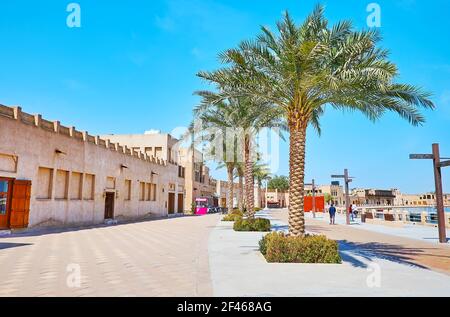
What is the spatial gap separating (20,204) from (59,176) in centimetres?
402

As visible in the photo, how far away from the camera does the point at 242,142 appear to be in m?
26.1

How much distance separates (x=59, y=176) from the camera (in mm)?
22156

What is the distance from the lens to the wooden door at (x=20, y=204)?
18.0 m

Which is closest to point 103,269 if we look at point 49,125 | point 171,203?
point 49,125

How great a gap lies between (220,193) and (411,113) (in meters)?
71.8

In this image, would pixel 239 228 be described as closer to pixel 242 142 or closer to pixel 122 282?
pixel 242 142

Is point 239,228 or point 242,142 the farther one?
point 242,142

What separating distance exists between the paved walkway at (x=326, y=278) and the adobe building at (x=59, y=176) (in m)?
12.4

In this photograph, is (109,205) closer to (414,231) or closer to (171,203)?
(171,203)

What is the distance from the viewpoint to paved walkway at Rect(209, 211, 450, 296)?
677 centimetres

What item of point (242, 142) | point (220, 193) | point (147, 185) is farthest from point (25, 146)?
point (220, 193)

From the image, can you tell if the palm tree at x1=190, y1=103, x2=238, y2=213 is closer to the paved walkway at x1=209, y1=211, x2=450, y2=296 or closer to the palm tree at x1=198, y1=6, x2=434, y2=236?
the palm tree at x1=198, y1=6, x2=434, y2=236

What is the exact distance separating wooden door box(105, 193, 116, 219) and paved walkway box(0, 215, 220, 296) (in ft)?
51.2
